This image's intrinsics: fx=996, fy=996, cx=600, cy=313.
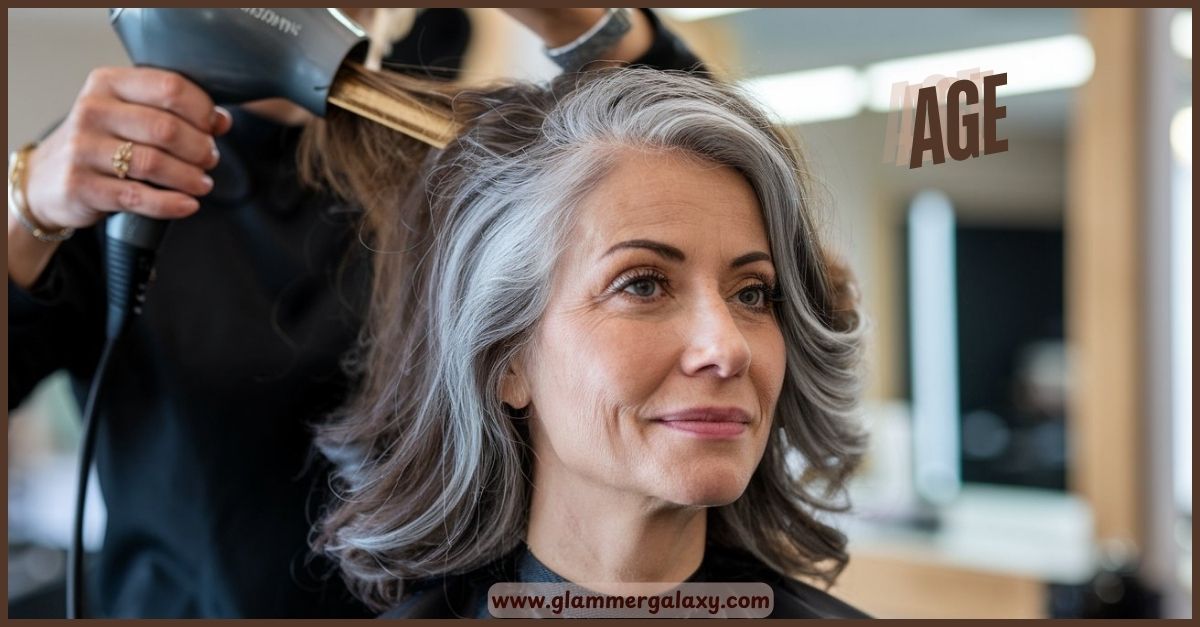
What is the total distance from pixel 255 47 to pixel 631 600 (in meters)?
0.50

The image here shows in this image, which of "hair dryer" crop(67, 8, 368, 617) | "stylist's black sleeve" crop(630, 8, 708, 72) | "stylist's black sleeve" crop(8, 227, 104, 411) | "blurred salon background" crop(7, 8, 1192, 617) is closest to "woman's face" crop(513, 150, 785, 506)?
"stylist's black sleeve" crop(630, 8, 708, 72)

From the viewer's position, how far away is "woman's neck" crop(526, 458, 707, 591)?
2.28 feet

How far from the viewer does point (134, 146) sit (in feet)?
2.46

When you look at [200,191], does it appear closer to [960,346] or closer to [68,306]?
[68,306]

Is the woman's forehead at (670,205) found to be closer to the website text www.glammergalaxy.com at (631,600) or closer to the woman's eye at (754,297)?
the woman's eye at (754,297)

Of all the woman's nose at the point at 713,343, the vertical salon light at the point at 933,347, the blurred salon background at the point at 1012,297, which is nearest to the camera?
the woman's nose at the point at 713,343

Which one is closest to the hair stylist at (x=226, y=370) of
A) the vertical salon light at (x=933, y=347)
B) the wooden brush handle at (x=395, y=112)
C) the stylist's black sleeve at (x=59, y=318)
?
the stylist's black sleeve at (x=59, y=318)

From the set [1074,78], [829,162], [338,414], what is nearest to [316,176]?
[338,414]

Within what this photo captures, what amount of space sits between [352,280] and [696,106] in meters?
0.38

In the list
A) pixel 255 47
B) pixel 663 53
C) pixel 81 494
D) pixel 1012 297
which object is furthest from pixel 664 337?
pixel 1012 297

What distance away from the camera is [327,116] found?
781 millimetres

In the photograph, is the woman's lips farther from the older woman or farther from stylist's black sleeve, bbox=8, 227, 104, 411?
stylist's black sleeve, bbox=8, 227, 104, 411

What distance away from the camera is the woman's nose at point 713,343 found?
1.99 ft

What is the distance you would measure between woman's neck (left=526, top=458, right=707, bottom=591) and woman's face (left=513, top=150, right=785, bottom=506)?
3cm
